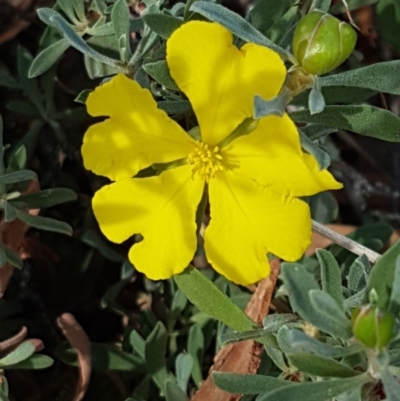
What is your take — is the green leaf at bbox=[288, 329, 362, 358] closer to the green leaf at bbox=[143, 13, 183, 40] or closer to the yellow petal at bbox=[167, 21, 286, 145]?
the yellow petal at bbox=[167, 21, 286, 145]

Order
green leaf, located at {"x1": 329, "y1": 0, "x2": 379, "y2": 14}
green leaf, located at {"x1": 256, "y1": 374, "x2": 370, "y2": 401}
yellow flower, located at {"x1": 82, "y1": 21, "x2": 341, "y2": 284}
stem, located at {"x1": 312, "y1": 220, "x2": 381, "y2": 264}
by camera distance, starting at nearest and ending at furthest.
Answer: green leaf, located at {"x1": 256, "y1": 374, "x2": 370, "y2": 401} → yellow flower, located at {"x1": 82, "y1": 21, "x2": 341, "y2": 284} → stem, located at {"x1": 312, "y1": 220, "x2": 381, "y2": 264} → green leaf, located at {"x1": 329, "y1": 0, "x2": 379, "y2": 14}

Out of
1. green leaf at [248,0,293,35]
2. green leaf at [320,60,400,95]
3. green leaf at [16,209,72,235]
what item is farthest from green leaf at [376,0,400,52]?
green leaf at [16,209,72,235]

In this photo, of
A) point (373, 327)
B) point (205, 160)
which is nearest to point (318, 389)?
point (373, 327)

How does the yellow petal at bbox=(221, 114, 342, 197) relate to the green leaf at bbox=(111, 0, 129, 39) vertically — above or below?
below

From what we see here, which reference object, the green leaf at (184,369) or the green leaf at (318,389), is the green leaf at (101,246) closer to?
the green leaf at (184,369)

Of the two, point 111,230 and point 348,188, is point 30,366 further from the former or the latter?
point 348,188

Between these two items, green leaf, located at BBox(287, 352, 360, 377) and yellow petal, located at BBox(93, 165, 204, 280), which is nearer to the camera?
green leaf, located at BBox(287, 352, 360, 377)

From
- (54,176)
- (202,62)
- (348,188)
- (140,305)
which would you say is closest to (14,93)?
(54,176)

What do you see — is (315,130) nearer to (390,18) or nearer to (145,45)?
(145,45)
